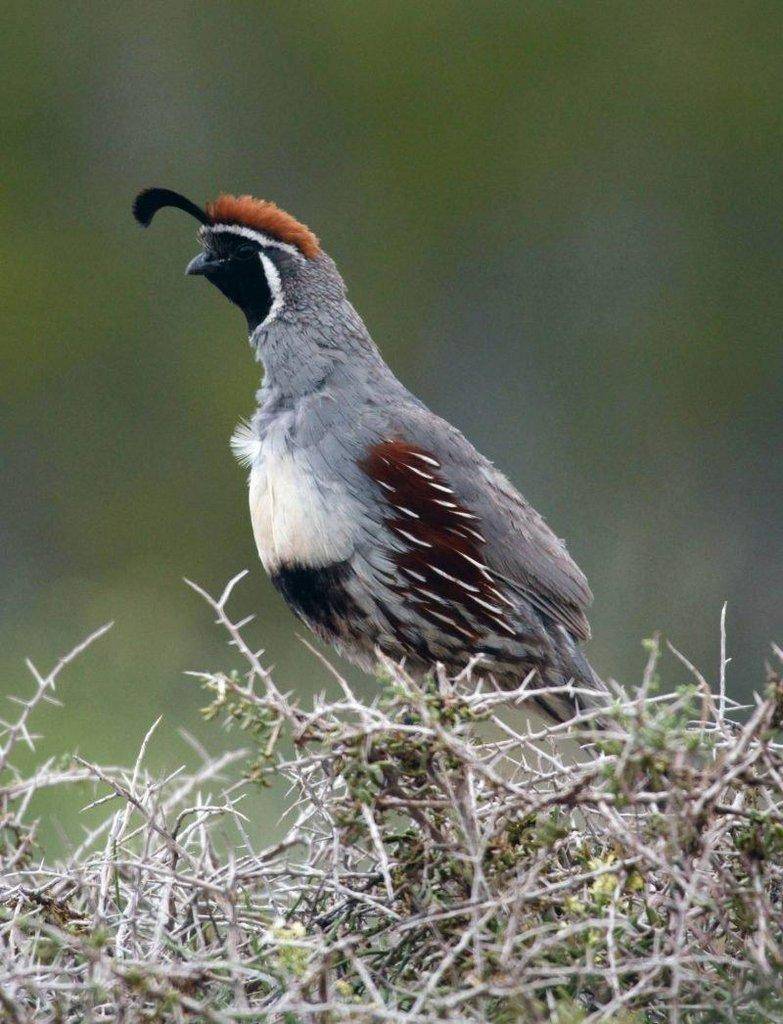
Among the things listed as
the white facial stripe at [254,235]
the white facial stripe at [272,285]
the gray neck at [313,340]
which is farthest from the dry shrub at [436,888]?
the white facial stripe at [254,235]

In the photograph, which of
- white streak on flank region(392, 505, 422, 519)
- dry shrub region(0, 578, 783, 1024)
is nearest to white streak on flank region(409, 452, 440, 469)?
white streak on flank region(392, 505, 422, 519)

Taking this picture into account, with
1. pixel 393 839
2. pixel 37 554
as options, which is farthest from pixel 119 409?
pixel 393 839

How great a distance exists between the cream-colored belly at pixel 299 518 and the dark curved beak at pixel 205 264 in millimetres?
748

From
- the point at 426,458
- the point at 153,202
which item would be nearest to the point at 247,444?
the point at 426,458

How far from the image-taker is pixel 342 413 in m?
4.21

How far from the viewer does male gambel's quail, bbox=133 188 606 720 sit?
4066 mm

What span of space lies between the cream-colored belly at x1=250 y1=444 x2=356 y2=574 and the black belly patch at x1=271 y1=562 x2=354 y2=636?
25mm

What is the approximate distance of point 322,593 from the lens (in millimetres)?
4078

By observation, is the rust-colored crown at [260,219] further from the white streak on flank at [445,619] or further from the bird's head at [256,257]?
the white streak on flank at [445,619]

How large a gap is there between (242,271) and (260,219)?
15 cm

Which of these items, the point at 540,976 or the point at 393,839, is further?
the point at 393,839

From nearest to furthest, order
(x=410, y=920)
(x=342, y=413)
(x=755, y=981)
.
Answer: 1. (x=755, y=981)
2. (x=410, y=920)
3. (x=342, y=413)

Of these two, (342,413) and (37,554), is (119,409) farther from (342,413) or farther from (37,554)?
(342,413)

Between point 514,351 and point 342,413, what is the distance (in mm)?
7368
